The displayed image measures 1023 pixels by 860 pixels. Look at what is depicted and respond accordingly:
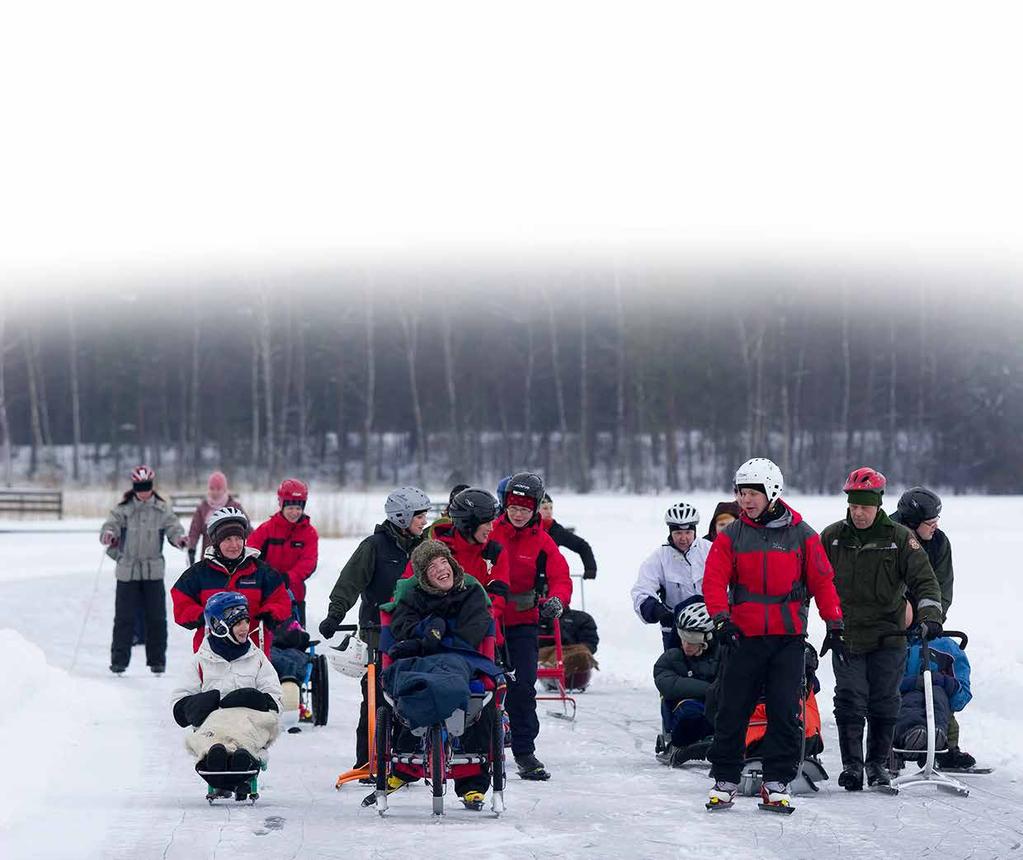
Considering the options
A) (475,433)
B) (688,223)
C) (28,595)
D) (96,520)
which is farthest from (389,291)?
(28,595)

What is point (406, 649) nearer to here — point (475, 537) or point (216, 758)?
point (216, 758)

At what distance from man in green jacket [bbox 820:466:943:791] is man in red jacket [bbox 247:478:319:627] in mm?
4389

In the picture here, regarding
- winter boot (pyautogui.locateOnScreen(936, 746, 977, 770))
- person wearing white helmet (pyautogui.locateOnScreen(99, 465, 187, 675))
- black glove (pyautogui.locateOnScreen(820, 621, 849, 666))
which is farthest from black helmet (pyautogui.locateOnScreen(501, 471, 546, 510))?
person wearing white helmet (pyautogui.locateOnScreen(99, 465, 187, 675))

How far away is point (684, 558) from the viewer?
10875 mm

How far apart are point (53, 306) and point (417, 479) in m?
19.4

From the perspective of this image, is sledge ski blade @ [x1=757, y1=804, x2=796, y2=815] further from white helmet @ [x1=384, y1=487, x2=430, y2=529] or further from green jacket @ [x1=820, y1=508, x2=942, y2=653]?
white helmet @ [x1=384, y1=487, x2=430, y2=529]

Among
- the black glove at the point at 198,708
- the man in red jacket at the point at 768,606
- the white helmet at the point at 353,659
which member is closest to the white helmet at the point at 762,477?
the man in red jacket at the point at 768,606

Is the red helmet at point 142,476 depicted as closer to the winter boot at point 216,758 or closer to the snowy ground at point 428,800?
the snowy ground at point 428,800

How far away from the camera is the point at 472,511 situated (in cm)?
920

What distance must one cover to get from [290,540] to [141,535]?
3.97 metres

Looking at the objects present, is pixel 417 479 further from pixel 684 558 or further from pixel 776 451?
pixel 684 558

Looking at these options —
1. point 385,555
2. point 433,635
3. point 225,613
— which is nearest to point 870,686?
point 433,635

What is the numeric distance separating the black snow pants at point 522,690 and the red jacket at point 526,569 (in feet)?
0.28

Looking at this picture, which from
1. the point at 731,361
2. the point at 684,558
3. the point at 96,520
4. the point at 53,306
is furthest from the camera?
the point at 53,306
